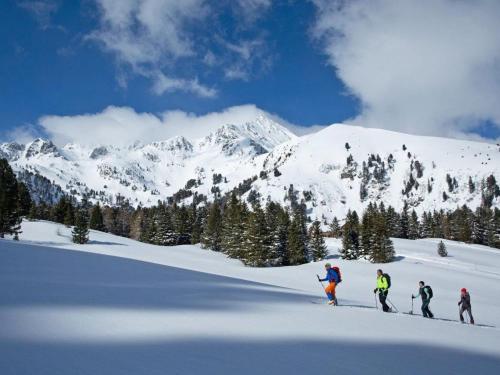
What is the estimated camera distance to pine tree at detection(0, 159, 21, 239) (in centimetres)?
4991

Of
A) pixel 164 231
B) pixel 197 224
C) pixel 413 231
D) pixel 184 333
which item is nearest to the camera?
pixel 184 333

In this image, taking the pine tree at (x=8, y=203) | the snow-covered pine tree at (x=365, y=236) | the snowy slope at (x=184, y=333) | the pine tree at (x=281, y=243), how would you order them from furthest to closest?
the snow-covered pine tree at (x=365, y=236), the pine tree at (x=281, y=243), the pine tree at (x=8, y=203), the snowy slope at (x=184, y=333)

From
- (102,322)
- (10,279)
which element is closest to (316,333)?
(102,322)

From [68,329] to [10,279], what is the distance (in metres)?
6.38

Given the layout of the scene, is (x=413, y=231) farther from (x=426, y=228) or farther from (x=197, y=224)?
(x=197, y=224)

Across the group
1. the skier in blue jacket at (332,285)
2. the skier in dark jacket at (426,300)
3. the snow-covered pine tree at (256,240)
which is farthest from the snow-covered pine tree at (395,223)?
the skier in blue jacket at (332,285)

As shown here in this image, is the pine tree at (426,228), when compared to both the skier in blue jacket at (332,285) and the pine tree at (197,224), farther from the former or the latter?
the skier in blue jacket at (332,285)

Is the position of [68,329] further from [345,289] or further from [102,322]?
[345,289]

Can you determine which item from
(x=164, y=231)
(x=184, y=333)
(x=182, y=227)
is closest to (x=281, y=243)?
(x=182, y=227)

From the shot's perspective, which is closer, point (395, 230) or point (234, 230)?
point (234, 230)

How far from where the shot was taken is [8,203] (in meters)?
50.9

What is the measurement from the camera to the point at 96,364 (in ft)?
20.8

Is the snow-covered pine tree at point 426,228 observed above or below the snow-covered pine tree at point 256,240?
above

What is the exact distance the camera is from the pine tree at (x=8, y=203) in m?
49.9
